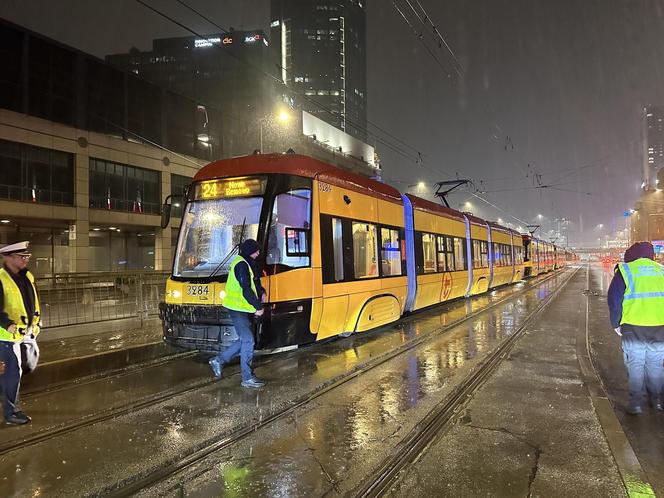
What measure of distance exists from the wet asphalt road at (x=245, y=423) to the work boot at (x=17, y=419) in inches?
4.2

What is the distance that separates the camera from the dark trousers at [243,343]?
234 inches

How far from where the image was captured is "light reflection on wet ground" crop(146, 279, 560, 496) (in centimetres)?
356

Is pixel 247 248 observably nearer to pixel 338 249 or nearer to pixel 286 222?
pixel 286 222

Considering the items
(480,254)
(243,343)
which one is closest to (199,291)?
(243,343)

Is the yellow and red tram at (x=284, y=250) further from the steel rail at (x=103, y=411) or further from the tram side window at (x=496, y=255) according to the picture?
the tram side window at (x=496, y=255)

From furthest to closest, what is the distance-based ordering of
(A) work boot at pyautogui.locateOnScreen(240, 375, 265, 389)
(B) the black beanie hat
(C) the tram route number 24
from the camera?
(C) the tram route number 24, (A) work boot at pyautogui.locateOnScreen(240, 375, 265, 389), (B) the black beanie hat

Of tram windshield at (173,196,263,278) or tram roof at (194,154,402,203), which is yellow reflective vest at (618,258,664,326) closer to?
tram roof at (194,154,402,203)

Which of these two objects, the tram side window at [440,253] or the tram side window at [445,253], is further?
the tram side window at [445,253]

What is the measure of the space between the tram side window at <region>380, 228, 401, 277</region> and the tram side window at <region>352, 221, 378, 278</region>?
1.15ft

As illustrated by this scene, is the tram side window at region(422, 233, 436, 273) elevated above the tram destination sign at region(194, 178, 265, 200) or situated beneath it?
situated beneath

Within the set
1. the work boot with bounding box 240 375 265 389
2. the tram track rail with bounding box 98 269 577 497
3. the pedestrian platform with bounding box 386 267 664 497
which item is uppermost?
the work boot with bounding box 240 375 265 389

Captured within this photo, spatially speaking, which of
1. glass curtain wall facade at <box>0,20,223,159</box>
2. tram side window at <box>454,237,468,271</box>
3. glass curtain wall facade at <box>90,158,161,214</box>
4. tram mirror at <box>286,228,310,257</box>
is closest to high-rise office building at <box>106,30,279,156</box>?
glass curtain wall facade at <box>0,20,223,159</box>

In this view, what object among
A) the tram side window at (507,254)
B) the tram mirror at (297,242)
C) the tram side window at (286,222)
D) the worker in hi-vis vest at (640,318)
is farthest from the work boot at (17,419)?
the tram side window at (507,254)

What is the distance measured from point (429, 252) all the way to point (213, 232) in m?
7.28
